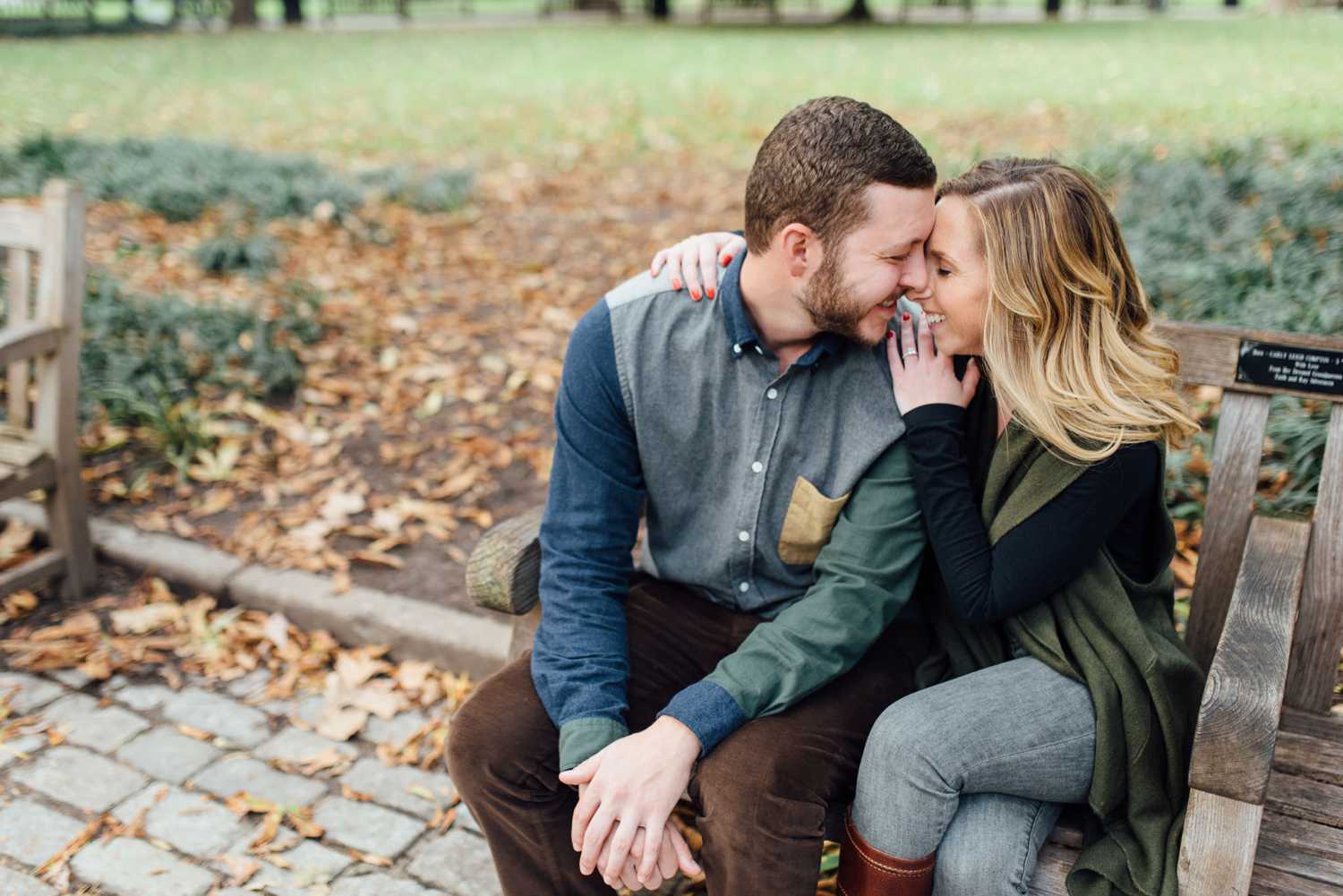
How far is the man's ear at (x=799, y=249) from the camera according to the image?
2371mm

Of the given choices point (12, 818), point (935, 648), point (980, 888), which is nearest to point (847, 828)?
point (980, 888)

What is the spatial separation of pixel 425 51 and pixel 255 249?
13.8m

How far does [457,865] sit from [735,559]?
1111 millimetres

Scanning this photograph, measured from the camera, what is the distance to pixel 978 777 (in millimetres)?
2115

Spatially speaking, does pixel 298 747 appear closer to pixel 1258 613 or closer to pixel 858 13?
pixel 1258 613

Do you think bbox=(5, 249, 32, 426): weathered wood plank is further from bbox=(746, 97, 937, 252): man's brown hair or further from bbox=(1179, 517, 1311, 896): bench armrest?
bbox=(1179, 517, 1311, 896): bench armrest

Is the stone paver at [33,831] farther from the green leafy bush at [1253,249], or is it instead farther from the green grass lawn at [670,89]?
the green grass lawn at [670,89]

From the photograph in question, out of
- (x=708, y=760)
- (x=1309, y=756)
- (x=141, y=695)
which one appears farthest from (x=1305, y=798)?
(x=141, y=695)

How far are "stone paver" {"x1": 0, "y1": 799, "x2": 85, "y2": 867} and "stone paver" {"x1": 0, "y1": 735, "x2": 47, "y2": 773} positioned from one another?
0.73ft

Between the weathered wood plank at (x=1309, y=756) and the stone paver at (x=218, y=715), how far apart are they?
2693 mm

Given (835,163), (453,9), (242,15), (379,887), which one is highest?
(453,9)

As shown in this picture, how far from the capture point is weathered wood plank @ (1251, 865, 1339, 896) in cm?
201

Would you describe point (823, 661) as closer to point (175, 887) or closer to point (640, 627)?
point (640, 627)

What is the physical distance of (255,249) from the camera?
6.18 m
